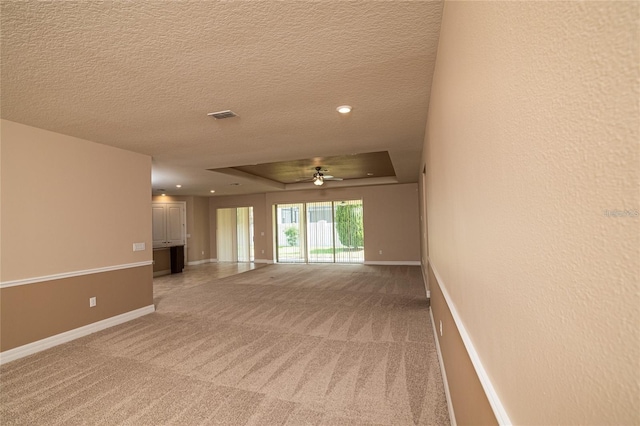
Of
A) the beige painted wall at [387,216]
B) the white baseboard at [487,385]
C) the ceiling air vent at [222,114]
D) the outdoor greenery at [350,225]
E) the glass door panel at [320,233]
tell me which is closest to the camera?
the white baseboard at [487,385]

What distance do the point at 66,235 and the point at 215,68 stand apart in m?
3.10

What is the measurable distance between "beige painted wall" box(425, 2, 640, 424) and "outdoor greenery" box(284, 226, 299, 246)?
33.0 feet

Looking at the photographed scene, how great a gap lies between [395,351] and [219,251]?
9936mm

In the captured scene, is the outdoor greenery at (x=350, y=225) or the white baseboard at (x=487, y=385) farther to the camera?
the outdoor greenery at (x=350, y=225)

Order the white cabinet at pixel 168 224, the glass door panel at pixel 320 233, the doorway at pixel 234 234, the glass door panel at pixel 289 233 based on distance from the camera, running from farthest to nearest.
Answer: the doorway at pixel 234 234
the glass door panel at pixel 289 233
the glass door panel at pixel 320 233
the white cabinet at pixel 168 224

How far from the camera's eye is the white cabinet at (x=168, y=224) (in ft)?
32.9

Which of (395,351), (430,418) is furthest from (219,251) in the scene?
(430,418)

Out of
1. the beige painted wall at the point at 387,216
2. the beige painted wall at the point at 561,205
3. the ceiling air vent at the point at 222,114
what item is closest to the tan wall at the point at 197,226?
the beige painted wall at the point at 387,216

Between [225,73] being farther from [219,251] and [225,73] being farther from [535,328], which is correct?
[219,251]

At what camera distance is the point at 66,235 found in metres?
3.73

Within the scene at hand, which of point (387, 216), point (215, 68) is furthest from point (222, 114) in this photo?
point (387, 216)

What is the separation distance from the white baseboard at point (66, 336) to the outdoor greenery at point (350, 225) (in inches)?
251

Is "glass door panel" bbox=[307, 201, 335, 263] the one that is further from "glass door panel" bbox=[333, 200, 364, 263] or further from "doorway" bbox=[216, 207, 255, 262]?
"doorway" bbox=[216, 207, 255, 262]

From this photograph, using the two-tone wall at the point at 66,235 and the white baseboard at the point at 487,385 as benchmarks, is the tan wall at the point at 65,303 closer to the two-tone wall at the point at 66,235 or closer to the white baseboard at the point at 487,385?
the two-tone wall at the point at 66,235
